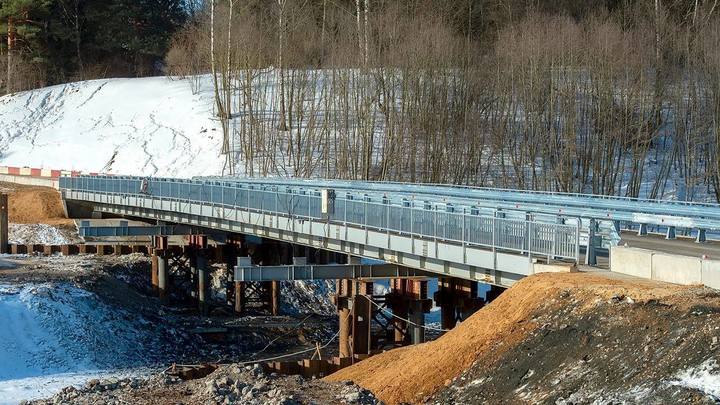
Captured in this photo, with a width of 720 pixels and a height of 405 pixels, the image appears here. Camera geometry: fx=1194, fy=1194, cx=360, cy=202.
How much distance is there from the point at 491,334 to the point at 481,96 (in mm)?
46203

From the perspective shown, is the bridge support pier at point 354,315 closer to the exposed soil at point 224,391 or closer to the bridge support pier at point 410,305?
the bridge support pier at point 410,305

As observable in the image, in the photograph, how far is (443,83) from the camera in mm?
62531

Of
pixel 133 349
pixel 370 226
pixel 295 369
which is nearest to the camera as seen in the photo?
pixel 295 369

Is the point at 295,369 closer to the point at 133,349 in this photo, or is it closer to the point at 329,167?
the point at 133,349

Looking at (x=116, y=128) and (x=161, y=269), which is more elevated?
(x=116, y=128)

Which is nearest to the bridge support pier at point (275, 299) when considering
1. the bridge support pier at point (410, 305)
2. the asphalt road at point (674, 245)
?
the bridge support pier at point (410, 305)

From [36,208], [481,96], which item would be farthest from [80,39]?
[481,96]

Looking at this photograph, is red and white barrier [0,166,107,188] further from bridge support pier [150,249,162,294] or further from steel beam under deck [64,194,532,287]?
steel beam under deck [64,194,532,287]

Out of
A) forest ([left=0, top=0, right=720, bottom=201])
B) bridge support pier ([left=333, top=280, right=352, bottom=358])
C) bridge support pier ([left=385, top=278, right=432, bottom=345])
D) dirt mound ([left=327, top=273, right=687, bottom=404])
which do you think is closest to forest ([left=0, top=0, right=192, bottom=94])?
forest ([left=0, top=0, right=720, bottom=201])

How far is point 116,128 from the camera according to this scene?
82.4 m

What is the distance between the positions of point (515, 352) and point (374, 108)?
4738 centimetres

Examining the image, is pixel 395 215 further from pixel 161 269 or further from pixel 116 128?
pixel 116 128

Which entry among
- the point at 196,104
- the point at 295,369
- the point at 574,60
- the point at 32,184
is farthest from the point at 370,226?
the point at 196,104

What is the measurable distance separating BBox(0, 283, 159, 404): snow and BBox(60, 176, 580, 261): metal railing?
5.54 metres
